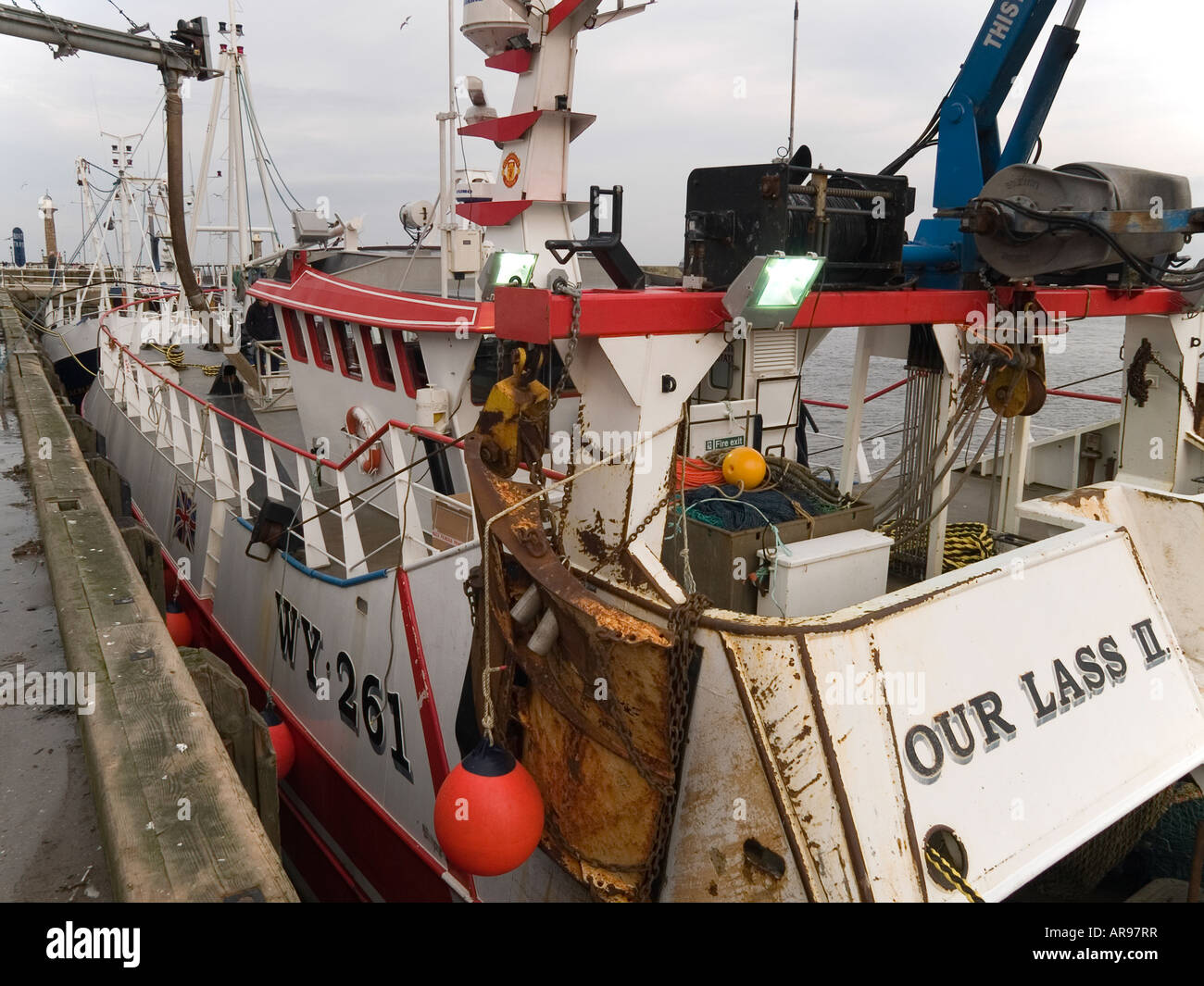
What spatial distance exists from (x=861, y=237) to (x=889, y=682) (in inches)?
88.3

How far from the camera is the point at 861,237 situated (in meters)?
4.45

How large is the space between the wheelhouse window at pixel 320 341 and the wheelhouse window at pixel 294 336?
245 mm

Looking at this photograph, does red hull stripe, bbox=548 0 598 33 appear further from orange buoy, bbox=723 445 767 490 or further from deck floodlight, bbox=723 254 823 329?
deck floodlight, bbox=723 254 823 329

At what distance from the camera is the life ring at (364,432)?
8000 mm

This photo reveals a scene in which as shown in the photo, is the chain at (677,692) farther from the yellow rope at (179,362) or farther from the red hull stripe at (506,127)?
the yellow rope at (179,362)

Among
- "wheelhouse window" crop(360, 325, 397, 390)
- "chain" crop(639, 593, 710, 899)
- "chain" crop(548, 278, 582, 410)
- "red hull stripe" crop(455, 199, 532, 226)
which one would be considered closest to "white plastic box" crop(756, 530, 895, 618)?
"chain" crop(639, 593, 710, 899)

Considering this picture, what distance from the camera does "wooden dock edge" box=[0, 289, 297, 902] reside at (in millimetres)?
2639

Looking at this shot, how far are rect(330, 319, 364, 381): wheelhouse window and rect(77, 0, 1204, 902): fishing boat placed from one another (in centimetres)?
182

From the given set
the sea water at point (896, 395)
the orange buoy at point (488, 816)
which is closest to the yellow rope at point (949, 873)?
the orange buoy at point (488, 816)

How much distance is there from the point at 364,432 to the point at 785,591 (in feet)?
17.9

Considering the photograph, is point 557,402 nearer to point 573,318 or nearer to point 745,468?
point 573,318
